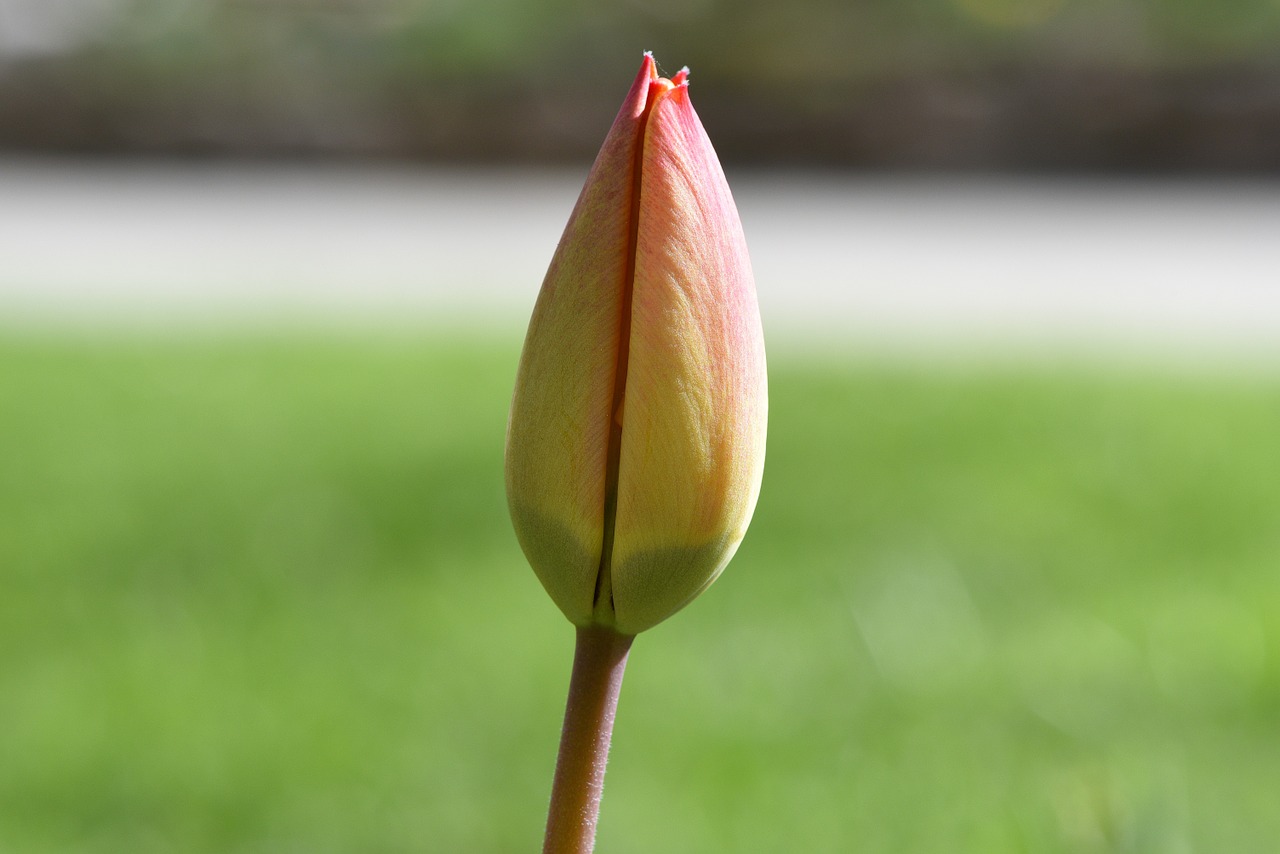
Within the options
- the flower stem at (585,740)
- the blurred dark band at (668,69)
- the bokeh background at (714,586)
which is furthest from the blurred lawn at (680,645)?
the blurred dark band at (668,69)

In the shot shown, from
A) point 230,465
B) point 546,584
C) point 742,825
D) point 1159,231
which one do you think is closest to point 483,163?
point 1159,231

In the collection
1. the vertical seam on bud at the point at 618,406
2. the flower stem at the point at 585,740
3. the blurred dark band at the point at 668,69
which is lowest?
the flower stem at the point at 585,740

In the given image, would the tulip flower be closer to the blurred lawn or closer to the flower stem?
the flower stem

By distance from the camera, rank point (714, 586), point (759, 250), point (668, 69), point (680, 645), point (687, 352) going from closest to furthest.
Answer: point (687, 352)
point (680, 645)
point (714, 586)
point (759, 250)
point (668, 69)

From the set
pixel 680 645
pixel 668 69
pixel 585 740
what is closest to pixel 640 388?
pixel 585 740

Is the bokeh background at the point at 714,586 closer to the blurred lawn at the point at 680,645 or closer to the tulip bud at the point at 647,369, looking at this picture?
the blurred lawn at the point at 680,645

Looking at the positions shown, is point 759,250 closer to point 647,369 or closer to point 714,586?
point 714,586
